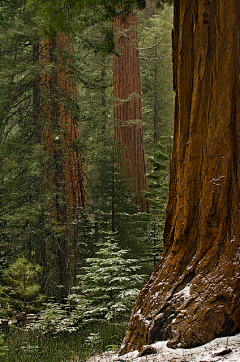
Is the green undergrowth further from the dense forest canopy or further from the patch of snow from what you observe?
the patch of snow

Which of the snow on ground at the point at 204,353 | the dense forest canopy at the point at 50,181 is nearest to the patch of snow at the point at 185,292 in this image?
the snow on ground at the point at 204,353

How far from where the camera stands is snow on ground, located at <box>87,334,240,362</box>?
240cm

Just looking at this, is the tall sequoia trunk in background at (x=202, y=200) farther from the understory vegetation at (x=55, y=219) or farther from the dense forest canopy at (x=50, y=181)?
the dense forest canopy at (x=50, y=181)

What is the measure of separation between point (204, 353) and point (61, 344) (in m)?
2.90

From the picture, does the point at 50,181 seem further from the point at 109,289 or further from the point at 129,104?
the point at 129,104

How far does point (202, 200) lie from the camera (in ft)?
10.7

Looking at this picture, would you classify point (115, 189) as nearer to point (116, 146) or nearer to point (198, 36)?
point (116, 146)

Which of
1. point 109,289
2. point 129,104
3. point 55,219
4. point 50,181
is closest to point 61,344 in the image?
point 109,289

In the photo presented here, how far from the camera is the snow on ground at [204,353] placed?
7.86 ft

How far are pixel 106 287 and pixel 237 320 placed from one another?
3.48 meters

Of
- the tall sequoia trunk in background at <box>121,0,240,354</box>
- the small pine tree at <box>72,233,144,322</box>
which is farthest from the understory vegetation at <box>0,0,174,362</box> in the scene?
the tall sequoia trunk in background at <box>121,0,240,354</box>

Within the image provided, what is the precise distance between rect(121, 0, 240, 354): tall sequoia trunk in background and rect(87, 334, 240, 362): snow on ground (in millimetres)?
90

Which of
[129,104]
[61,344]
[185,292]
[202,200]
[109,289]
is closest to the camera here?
[185,292]

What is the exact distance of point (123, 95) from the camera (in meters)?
11.8
